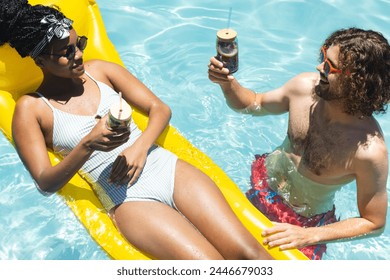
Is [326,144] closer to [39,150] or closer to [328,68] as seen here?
[328,68]

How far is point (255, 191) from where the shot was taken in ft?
12.4

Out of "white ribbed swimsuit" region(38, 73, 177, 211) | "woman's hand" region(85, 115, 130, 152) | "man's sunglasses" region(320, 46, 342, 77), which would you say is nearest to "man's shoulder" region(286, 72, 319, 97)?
Result: "man's sunglasses" region(320, 46, 342, 77)

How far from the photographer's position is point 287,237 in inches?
126

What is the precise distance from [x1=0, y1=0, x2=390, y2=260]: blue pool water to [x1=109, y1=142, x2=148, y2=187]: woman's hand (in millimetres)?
972

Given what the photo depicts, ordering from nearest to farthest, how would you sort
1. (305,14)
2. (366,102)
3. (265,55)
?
(366,102) < (265,55) < (305,14)

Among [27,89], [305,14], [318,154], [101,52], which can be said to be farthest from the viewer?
[305,14]

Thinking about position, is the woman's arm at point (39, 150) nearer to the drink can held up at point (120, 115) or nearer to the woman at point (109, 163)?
the woman at point (109, 163)

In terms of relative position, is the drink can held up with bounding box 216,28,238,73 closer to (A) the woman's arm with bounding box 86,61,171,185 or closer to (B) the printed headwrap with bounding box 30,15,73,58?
(A) the woman's arm with bounding box 86,61,171,185

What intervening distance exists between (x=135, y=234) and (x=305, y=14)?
3.63 meters

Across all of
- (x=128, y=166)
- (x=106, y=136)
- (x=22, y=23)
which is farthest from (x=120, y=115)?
(x=22, y=23)

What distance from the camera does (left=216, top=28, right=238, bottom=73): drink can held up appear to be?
302 cm
